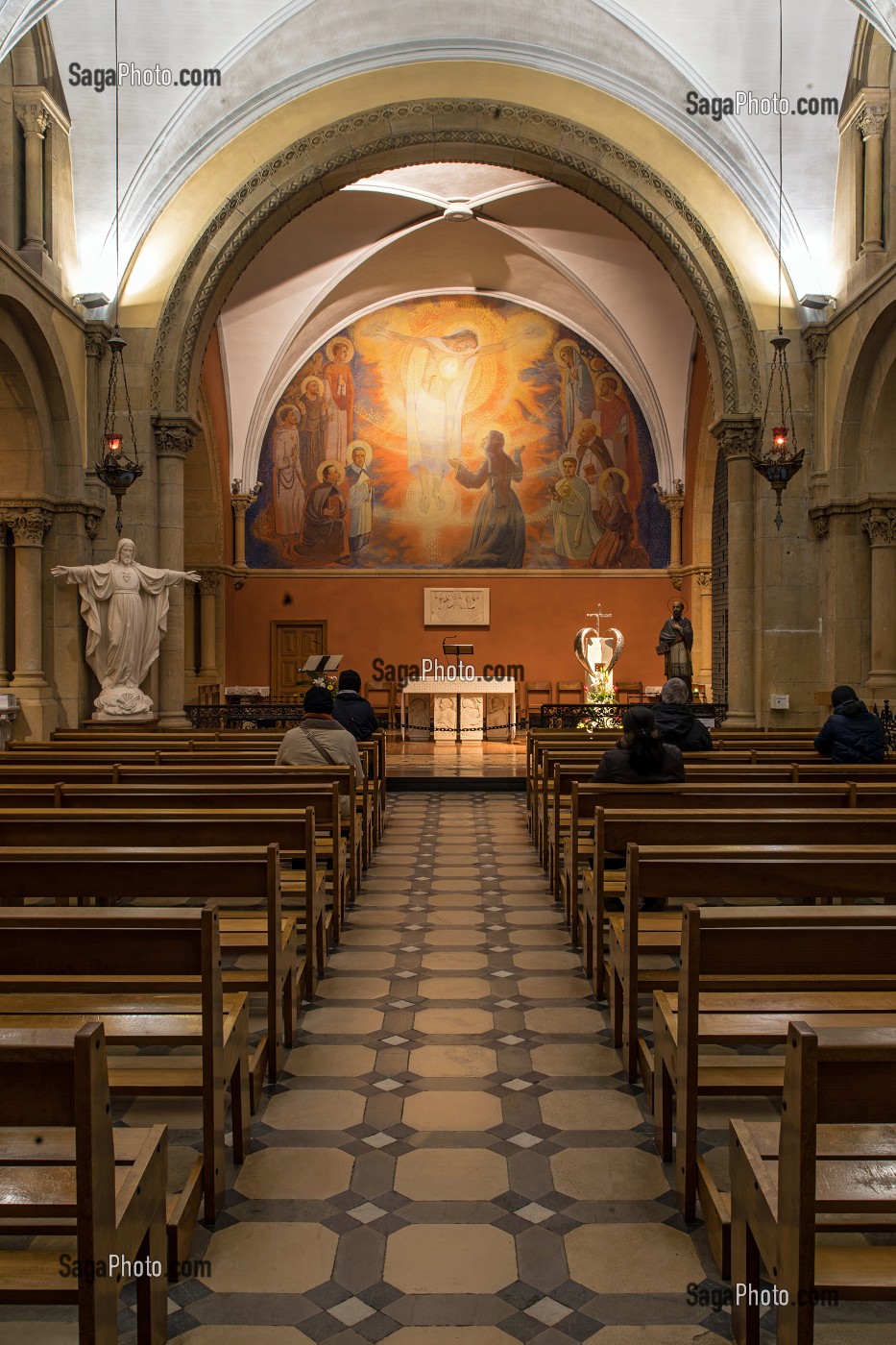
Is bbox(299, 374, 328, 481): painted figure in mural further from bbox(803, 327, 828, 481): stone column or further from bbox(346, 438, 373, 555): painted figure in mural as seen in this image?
bbox(803, 327, 828, 481): stone column

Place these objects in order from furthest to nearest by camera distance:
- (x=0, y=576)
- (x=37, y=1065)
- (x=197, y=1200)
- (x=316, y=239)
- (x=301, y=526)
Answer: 1. (x=301, y=526)
2. (x=316, y=239)
3. (x=0, y=576)
4. (x=197, y=1200)
5. (x=37, y=1065)

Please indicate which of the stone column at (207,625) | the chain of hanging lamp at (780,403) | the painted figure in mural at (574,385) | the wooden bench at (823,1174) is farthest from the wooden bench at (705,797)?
the painted figure in mural at (574,385)

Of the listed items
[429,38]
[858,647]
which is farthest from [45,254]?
[858,647]

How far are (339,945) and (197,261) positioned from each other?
10156 millimetres

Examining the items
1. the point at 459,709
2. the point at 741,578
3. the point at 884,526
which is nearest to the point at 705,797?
the point at 884,526

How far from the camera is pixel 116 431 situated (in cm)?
1319

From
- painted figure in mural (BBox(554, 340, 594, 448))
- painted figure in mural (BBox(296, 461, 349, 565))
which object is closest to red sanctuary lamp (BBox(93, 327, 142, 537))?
painted figure in mural (BBox(296, 461, 349, 565))

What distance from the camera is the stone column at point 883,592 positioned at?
12.2 metres

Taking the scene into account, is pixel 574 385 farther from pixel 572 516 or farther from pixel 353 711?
pixel 353 711

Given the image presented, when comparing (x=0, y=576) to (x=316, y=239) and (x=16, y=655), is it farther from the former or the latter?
(x=316, y=239)

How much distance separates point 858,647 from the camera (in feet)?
41.5

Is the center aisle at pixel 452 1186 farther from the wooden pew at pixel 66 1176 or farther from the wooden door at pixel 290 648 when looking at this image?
the wooden door at pixel 290 648

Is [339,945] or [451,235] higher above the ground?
[451,235]

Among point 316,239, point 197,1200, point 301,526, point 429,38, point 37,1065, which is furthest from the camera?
point 301,526
